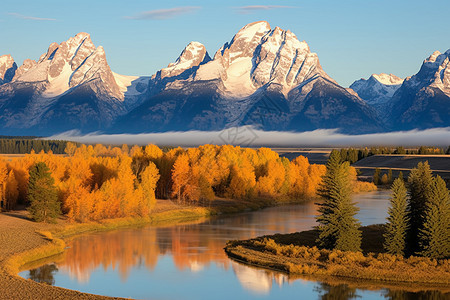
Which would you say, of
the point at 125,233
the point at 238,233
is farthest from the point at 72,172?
the point at 238,233

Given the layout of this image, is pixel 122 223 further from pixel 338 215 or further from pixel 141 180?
pixel 338 215

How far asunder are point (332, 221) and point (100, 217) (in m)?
40.7

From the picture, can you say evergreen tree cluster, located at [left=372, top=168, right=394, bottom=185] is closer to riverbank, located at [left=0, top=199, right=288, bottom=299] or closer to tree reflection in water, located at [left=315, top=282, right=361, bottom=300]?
riverbank, located at [left=0, top=199, right=288, bottom=299]

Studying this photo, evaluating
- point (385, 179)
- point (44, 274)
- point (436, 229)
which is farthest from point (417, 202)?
point (385, 179)

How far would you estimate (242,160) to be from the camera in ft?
480

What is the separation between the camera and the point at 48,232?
8319cm

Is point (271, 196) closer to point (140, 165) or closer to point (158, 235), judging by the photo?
point (140, 165)

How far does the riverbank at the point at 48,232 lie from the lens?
53188mm

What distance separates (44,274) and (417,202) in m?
37.7

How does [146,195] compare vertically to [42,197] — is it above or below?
below

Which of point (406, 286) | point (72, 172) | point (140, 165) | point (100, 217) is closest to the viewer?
point (406, 286)

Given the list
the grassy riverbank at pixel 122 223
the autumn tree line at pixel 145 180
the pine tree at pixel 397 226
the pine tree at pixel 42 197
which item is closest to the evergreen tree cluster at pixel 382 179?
the autumn tree line at pixel 145 180

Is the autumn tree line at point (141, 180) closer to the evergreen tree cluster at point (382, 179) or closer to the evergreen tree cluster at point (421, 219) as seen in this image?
the evergreen tree cluster at point (382, 179)

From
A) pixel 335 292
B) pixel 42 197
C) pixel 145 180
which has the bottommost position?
pixel 335 292
